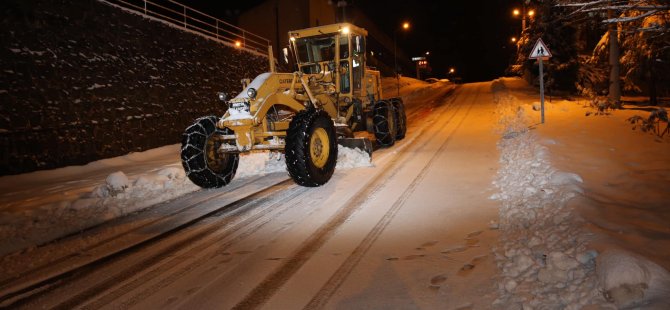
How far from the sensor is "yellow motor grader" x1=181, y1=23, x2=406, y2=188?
7895mm

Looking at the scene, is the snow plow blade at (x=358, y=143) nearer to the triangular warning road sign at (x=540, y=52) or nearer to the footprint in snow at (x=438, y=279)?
the triangular warning road sign at (x=540, y=52)

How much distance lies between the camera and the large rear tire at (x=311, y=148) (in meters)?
7.59

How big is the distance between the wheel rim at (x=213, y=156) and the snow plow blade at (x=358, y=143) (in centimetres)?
290

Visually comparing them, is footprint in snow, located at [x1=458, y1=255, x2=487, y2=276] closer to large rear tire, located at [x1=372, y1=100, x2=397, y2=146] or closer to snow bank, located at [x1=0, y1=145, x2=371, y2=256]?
snow bank, located at [x1=0, y1=145, x2=371, y2=256]

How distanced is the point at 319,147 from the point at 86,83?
818 centimetres

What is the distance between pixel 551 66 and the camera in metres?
26.0

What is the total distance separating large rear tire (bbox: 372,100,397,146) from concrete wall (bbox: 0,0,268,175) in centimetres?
788

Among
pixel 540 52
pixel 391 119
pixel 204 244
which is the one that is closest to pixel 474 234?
pixel 204 244

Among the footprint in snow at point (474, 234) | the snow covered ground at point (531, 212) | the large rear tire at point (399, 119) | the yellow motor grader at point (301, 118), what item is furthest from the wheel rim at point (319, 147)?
the large rear tire at point (399, 119)

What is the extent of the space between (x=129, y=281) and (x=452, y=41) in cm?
11420

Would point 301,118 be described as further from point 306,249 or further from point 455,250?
point 455,250

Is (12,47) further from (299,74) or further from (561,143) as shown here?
(561,143)

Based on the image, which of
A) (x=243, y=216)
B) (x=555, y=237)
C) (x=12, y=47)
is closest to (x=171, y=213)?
(x=243, y=216)

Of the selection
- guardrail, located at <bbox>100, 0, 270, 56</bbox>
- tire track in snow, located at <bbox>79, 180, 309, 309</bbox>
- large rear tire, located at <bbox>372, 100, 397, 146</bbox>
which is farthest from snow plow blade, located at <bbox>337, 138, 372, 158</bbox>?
guardrail, located at <bbox>100, 0, 270, 56</bbox>
